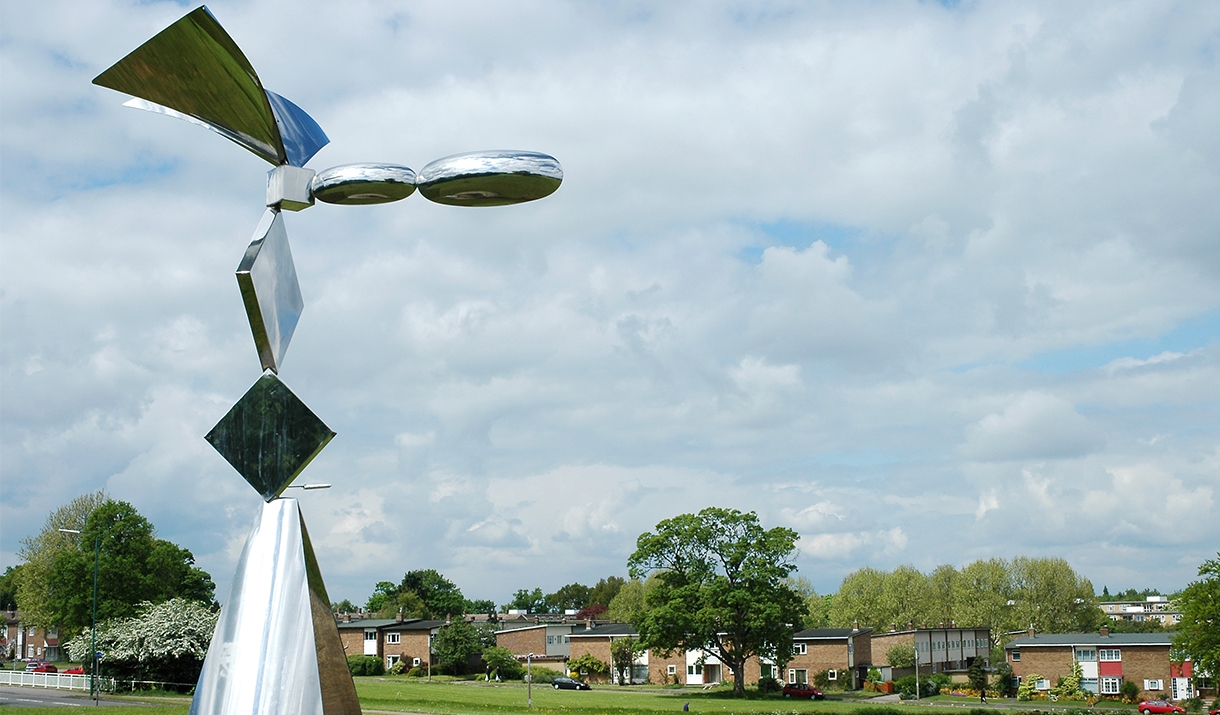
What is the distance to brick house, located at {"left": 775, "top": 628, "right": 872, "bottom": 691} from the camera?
67.5 metres

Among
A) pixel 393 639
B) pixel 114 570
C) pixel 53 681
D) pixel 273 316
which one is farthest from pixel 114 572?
pixel 273 316

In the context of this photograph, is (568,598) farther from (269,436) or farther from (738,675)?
(269,436)

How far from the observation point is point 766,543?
5497 centimetres

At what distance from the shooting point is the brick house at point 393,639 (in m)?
76.6

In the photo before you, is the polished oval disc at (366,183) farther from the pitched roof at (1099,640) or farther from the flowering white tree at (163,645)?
the pitched roof at (1099,640)

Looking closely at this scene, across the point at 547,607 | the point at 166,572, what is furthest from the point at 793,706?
the point at 547,607

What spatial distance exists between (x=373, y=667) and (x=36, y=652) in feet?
141

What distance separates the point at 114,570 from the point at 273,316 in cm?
4754

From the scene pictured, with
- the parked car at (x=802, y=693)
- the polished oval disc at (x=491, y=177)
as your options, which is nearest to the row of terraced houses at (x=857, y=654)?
the parked car at (x=802, y=693)

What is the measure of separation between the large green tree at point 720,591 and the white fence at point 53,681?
24909 mm

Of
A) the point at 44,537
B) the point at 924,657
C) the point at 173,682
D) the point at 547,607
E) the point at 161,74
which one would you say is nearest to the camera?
the point at 161,74

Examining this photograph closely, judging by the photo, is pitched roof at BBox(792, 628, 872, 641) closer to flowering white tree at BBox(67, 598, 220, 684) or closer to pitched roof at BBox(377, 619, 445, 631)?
pitched roof at BBox(377, 619, 445, 631)

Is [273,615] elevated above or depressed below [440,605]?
above

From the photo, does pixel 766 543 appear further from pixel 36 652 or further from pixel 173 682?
pixel 36 652
